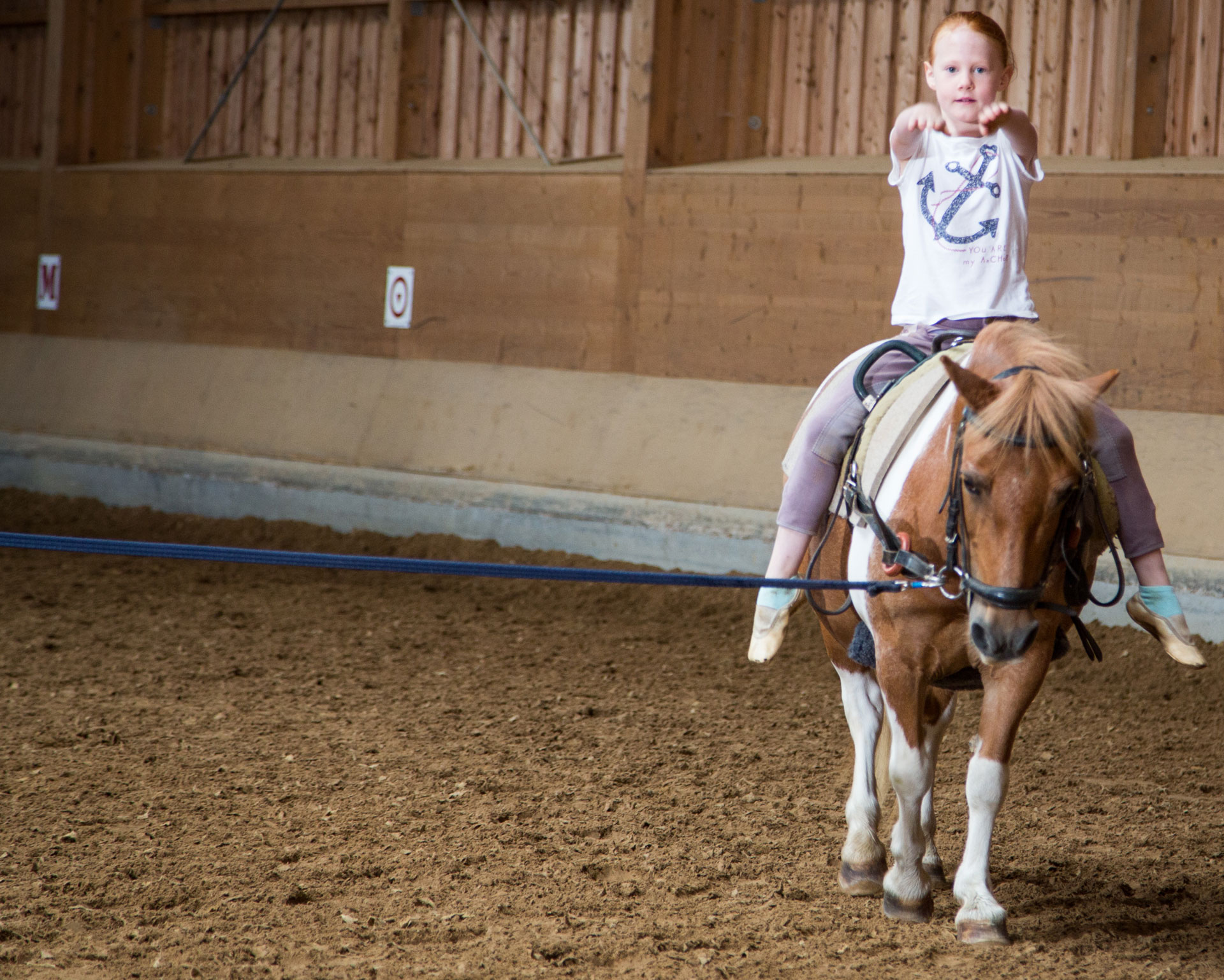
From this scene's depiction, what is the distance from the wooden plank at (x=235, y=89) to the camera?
29.7ft

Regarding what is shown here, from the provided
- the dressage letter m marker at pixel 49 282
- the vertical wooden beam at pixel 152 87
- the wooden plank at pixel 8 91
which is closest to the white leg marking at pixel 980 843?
the dressage letter m marker at pixel 49 282

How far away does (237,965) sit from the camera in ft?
7.82

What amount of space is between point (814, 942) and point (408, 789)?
1.31 meters

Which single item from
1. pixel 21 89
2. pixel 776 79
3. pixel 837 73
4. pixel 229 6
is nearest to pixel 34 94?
pixel 21 89

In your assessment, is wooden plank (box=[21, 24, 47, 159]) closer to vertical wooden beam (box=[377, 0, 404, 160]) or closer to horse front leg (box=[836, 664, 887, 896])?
vertical wooden beam (box=[377, 0, 404, 160])

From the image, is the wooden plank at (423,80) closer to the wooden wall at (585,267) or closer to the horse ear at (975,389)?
the wooden wall at (585,267)

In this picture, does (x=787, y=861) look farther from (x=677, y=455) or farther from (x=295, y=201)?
(x=295, y=201)

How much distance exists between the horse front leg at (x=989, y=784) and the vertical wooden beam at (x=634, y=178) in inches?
188

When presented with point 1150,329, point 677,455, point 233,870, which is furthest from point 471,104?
point 233,870

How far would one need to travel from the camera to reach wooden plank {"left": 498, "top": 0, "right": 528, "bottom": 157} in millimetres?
8039

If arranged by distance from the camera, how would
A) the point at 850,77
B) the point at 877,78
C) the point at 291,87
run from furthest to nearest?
the point at 291,87
the point at 850,77
the point at 877,78

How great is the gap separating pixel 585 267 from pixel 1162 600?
494 centimetres

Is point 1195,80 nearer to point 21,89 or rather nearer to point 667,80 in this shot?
point 667,80

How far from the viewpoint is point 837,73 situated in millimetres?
7078
